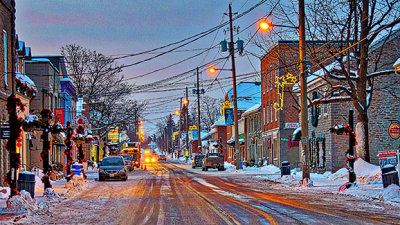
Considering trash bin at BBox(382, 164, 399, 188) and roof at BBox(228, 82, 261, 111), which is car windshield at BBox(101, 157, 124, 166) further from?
roof at BBox(228, 82, 261, 111)

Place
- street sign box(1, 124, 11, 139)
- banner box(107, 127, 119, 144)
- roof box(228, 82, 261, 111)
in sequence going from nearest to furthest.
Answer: street sign box(1, 124, 11, 139)
roof box(228, 82, 261, 111)
banner box(107, 127, 119, 144)

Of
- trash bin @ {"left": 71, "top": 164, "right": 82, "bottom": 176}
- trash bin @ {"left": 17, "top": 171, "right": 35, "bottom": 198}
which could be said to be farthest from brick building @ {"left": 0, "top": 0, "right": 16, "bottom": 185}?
trash bin @ {"left": 17, "top": 171, "right": 35, "bottom": 198}

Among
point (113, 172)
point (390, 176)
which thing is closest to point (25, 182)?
point (390, 176)

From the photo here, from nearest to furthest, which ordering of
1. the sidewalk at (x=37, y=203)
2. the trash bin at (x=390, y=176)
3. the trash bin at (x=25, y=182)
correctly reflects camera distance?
the sidewalk at (x=37, y=203)
the trash bin at (x=25, y=182)
the trash bin at (x=390, y=176)

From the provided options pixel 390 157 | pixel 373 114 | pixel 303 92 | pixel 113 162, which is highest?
pixel 303 92

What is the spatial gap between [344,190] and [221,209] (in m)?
8.75

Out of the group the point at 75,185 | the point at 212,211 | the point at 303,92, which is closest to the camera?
the point at 212,211

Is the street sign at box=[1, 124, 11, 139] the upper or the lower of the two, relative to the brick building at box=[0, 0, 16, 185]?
lower

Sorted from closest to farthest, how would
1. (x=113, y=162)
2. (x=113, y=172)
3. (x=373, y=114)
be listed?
(x=113, y=172), (x=373, y=114), (x=113, y=162)

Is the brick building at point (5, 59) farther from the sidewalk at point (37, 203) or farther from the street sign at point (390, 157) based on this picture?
the street sign at point (390, 157)

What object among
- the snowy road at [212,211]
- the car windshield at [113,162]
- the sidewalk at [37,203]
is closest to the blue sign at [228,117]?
the car windshield at [113,162]

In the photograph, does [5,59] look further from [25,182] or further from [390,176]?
[390,176]

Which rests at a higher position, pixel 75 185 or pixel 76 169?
pixel 76 169

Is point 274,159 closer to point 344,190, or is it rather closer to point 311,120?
point 311,120
